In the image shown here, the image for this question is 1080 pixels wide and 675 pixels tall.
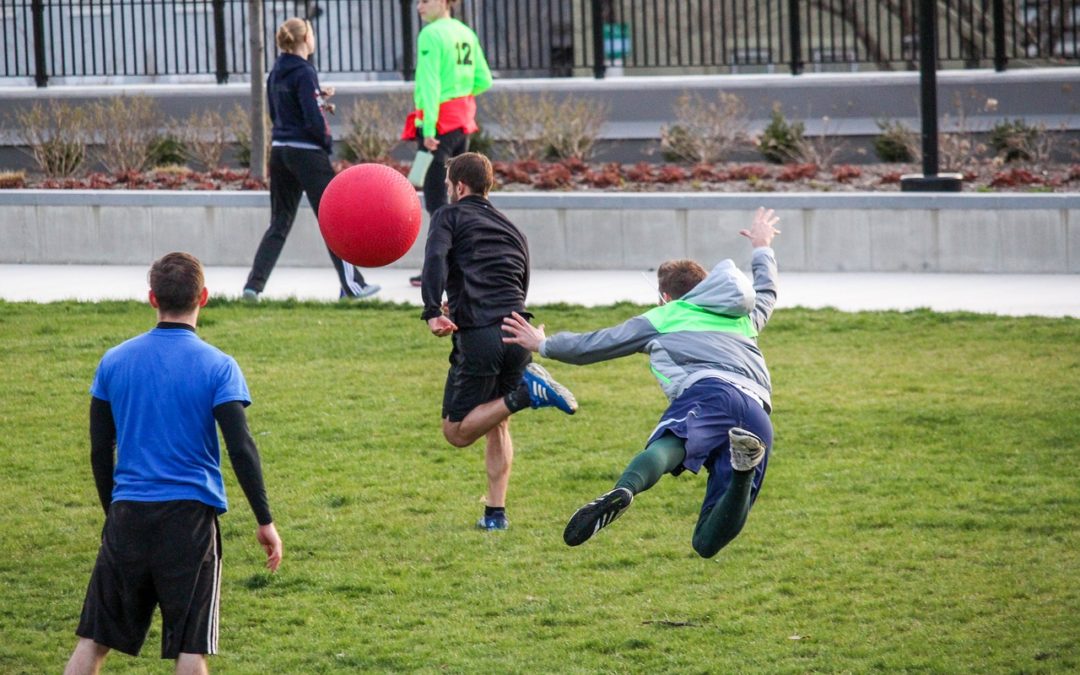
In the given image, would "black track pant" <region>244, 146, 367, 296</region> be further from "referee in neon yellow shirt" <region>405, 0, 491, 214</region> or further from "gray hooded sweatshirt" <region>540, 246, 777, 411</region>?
"gray hooded sweatshirt" <region>540, 246, 777, 411</region>

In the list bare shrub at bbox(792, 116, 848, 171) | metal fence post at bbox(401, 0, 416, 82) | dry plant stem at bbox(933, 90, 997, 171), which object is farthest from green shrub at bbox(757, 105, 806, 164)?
metal fence post at bbox(401, 0, 416, 82)

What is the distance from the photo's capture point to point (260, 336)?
1140 centimetres

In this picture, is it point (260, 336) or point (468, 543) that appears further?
point (260, 336)

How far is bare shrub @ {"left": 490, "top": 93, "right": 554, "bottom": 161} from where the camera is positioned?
664 inches

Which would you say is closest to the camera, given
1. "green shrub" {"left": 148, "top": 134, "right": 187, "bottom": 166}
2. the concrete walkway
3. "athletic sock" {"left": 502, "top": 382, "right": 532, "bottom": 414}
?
"athletic sock" {"left": 502, "top": 382, "right": 532, "bottom": 414}

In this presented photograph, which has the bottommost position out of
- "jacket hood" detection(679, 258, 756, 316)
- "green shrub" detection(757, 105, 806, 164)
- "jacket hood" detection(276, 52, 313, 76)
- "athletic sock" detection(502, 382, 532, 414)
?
"athletic sock" detection(502, 382, 532, 414)

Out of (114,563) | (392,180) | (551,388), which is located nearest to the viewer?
(114,563)

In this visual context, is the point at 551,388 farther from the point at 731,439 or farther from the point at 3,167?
the point at 3,167

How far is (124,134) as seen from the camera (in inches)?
663

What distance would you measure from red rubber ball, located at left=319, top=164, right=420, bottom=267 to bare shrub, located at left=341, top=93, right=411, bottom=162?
855 centimetres

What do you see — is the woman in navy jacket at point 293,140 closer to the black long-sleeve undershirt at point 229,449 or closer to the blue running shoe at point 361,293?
the blue running shoe at point 361,293

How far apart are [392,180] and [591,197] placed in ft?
20.9

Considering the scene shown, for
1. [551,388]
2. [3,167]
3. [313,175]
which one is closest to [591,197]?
[313,175]

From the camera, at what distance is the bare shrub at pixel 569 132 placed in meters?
16.8
